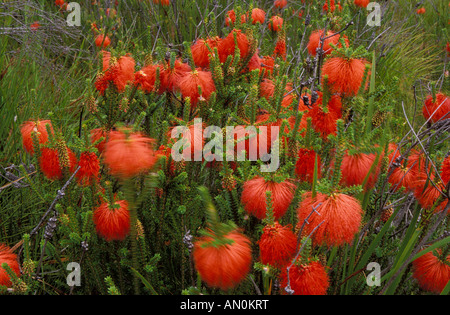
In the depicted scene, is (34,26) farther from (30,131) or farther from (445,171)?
(445,171)

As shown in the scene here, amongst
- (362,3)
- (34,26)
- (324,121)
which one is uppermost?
(362,3)

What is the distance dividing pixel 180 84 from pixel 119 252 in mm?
696

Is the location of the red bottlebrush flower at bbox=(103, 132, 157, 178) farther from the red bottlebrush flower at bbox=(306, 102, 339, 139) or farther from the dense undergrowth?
the red bottlebrush flower at bbox=(306, 102, 339, 139)

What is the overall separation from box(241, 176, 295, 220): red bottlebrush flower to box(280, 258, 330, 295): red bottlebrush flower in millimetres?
188

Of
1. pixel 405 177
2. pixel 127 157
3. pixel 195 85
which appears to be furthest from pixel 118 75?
pixel 405 177

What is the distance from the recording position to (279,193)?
4.10 feet

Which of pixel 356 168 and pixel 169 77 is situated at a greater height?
pixel 169 77

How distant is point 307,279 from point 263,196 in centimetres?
27

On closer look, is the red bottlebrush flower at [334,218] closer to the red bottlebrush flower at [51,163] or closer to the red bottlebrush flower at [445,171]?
the red bottlebrush flower at [445,171]

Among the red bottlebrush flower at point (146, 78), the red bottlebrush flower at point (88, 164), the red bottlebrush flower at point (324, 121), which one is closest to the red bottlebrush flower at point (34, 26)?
the red bottlebrush flower at point (146, 78)

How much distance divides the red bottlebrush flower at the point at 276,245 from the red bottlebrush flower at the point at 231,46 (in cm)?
95

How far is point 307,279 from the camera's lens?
3.63 feet
